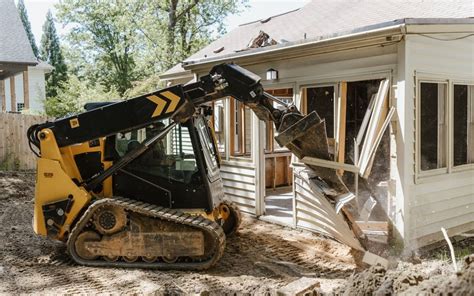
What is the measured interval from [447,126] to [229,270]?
3.72 meters

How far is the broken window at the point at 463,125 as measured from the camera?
666 cm

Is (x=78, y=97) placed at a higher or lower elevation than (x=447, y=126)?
higher

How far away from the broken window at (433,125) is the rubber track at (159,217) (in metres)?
3.01

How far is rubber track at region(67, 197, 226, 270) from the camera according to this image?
544cm

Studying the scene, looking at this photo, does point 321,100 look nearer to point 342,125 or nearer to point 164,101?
point 342,125

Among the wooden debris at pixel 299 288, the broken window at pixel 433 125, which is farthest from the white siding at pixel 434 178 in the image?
the wooden debris at pixel 299 288

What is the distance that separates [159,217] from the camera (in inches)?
217

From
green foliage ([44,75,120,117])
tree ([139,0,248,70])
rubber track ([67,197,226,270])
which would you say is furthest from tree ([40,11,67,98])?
rubber track ([67,197,226,270])

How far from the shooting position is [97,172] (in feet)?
20.0

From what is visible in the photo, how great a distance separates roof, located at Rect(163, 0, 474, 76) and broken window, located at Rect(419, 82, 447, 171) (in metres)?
1.03

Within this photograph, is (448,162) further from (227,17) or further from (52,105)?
(227,17)

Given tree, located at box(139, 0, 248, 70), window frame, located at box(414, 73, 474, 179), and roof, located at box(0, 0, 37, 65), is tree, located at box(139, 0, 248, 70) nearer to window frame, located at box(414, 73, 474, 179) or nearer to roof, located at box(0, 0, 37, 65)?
roof, located at box(0, 0, 37, 65)

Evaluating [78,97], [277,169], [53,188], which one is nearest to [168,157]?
[53,188]

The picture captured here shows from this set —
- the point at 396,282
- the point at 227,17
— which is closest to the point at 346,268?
the point at 396,282
